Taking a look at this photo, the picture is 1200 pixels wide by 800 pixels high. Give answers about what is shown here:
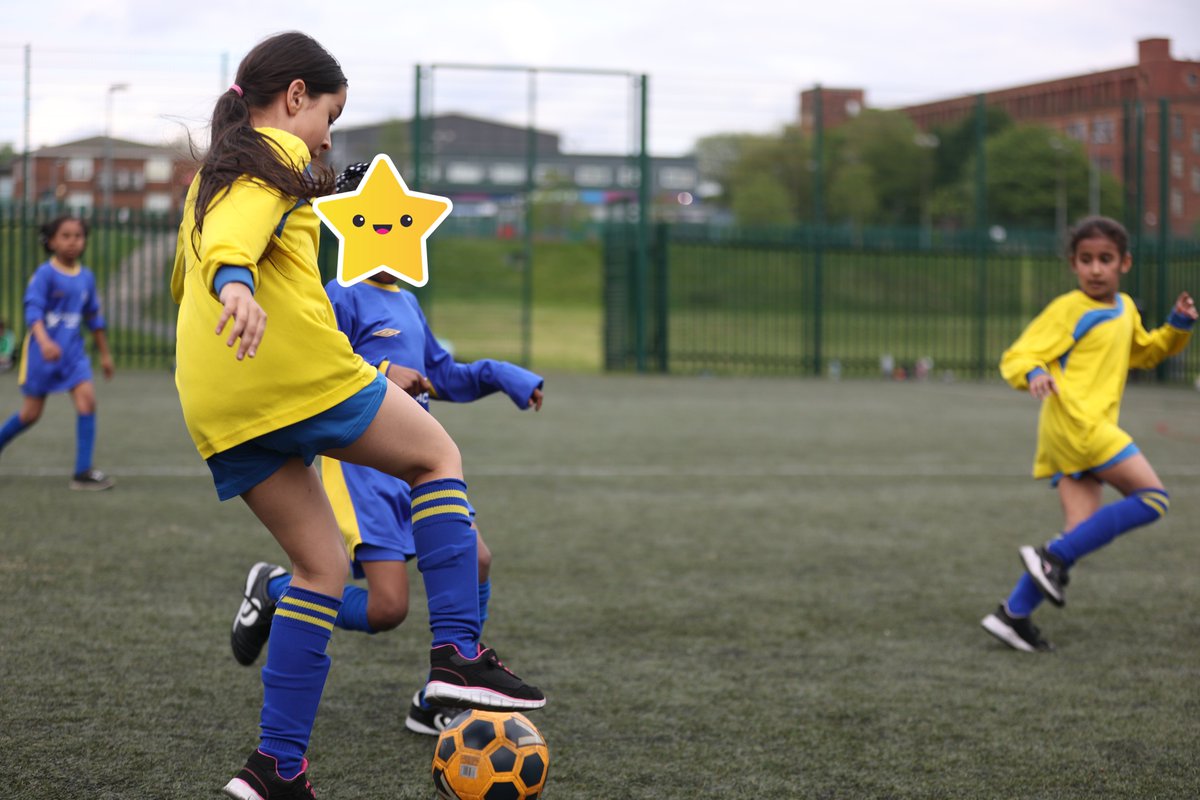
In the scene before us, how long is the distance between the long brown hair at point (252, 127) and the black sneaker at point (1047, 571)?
3.16m

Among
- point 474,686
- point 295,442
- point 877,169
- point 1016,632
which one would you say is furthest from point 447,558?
point 877,169

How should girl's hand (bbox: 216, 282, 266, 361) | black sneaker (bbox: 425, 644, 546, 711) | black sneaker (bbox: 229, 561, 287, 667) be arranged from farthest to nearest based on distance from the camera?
black sneaker (bbox: 229, 561, 287, 667), black sneaker (bbox: 425, 644, 546, 711), girl's hand (bbox: 216, 282, 266, 361)

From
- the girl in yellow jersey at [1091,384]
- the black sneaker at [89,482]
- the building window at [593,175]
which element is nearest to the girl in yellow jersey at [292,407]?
the girl in yellow jersey at [1091,384]

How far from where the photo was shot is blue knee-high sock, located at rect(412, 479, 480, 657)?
2.75 meters

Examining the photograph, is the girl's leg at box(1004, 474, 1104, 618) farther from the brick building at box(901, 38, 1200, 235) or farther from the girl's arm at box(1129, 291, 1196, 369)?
the brick building at box(901, 38, 1200, 235)

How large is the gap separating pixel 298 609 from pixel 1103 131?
74.9 ft

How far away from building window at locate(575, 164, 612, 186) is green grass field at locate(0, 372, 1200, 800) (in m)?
13.1

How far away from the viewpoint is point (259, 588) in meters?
3.67

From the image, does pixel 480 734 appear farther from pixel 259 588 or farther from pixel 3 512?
pixel 3 512

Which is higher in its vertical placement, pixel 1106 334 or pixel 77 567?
pixel 1106 334

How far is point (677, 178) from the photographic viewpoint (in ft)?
82.0

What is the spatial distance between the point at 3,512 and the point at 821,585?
178 inches

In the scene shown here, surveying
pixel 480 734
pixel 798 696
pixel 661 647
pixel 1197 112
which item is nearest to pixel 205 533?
pixel 661 647

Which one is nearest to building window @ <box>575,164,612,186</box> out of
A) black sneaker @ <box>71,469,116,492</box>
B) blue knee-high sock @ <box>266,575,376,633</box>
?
black sneaker @ <box>71,469,116,492</box>
